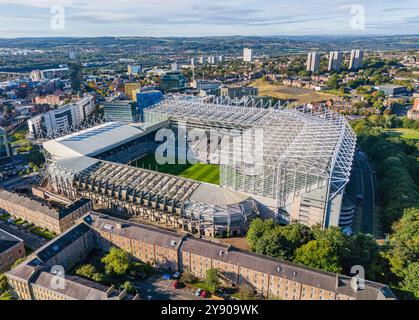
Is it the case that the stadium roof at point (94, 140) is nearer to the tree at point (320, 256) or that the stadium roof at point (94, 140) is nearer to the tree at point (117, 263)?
the tree at point (117, 263)

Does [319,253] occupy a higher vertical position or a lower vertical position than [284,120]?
lower

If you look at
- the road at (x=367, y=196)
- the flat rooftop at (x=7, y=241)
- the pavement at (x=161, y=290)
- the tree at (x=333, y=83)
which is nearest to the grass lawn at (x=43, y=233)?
the flat rooftop at (x=7, y=241)

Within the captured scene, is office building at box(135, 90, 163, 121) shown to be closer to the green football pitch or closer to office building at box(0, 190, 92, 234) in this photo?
the green football pitch

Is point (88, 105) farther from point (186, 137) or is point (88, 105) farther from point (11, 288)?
point (11, 288)

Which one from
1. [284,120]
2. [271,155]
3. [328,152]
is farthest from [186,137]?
[328,152]

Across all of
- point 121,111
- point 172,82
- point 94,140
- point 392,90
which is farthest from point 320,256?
point 392,90

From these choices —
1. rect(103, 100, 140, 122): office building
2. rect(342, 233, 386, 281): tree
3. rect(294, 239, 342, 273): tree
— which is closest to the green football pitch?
rect(294, 239, 342, 273): tree

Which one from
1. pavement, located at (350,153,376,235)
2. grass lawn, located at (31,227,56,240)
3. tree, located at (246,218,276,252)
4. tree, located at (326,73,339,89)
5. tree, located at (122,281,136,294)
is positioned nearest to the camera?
tree, located at (122,281,136,294)
